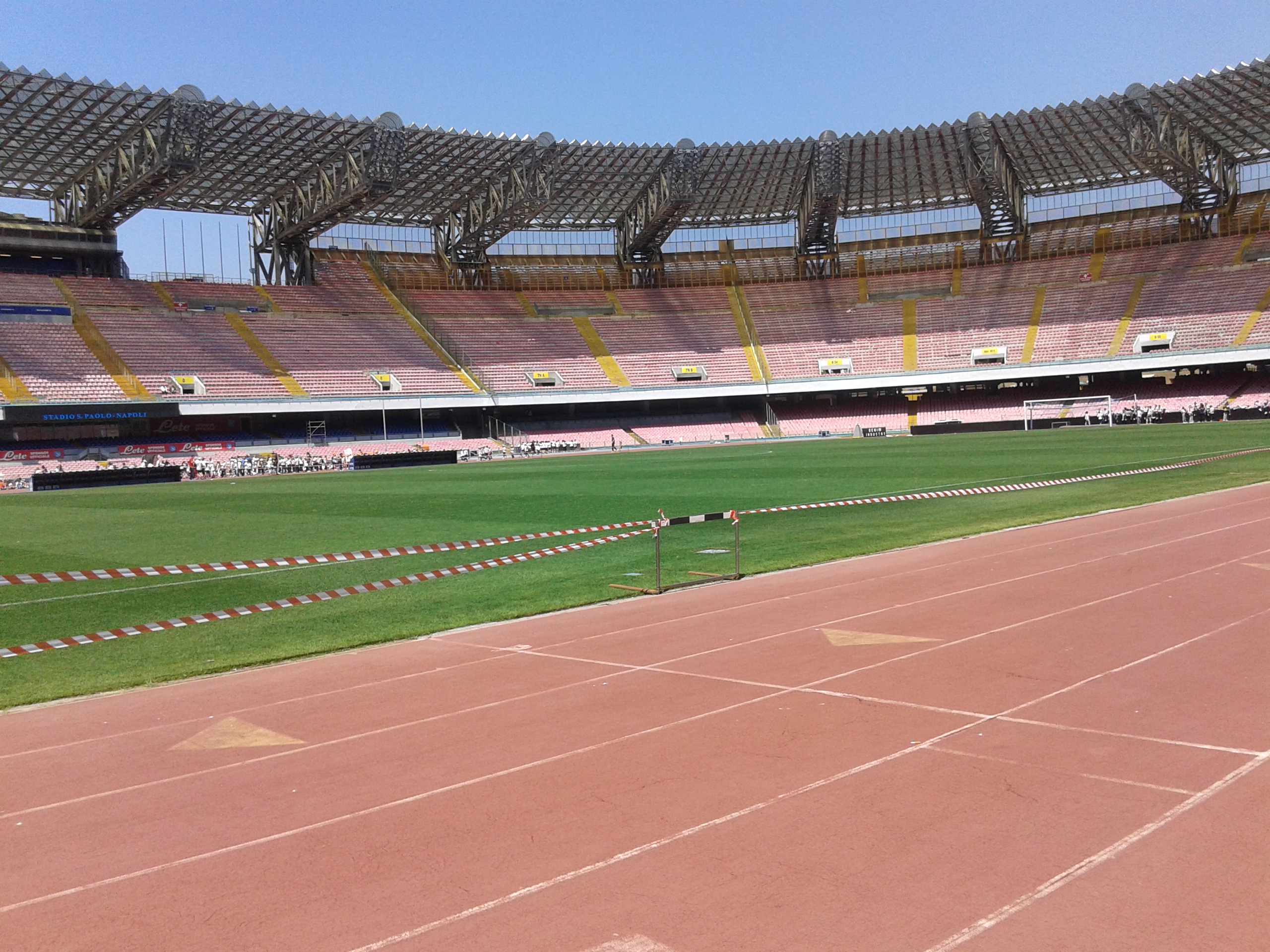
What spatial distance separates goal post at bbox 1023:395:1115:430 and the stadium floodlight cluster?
652 inches

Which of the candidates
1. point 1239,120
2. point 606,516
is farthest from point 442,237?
point 606,516

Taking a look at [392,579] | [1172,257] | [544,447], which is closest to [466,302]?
[544,447]

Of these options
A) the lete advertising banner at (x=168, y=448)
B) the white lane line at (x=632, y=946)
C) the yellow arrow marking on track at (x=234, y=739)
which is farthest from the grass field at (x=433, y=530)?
the lete advertising banner at (x=168, y=448)

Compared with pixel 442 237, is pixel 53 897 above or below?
below

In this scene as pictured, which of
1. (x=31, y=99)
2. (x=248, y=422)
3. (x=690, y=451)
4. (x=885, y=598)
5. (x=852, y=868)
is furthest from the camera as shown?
(x=248, y=422)

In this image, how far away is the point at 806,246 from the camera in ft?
293

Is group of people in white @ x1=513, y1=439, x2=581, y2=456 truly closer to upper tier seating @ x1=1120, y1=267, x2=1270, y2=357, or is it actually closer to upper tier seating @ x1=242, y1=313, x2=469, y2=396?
upper tier seating @ x1=242, y1=313, x2=469, y2=396

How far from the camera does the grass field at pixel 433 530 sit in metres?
12.2

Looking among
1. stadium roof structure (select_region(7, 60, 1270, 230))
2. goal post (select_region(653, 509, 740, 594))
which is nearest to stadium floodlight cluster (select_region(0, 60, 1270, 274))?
stadium roof structure (select_region(7, 60, 1270, 230))

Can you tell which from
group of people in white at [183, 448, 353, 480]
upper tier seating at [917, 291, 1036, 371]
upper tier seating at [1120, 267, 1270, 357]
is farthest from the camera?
upper tier seating at [917, 291, 1036, 371]

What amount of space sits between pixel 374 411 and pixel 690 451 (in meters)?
24.8

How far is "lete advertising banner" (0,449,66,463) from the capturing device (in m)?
55.4

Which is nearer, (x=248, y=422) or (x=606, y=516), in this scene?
(x=606, y=516)

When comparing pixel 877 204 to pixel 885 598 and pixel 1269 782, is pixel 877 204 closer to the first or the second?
pixel 885 598
